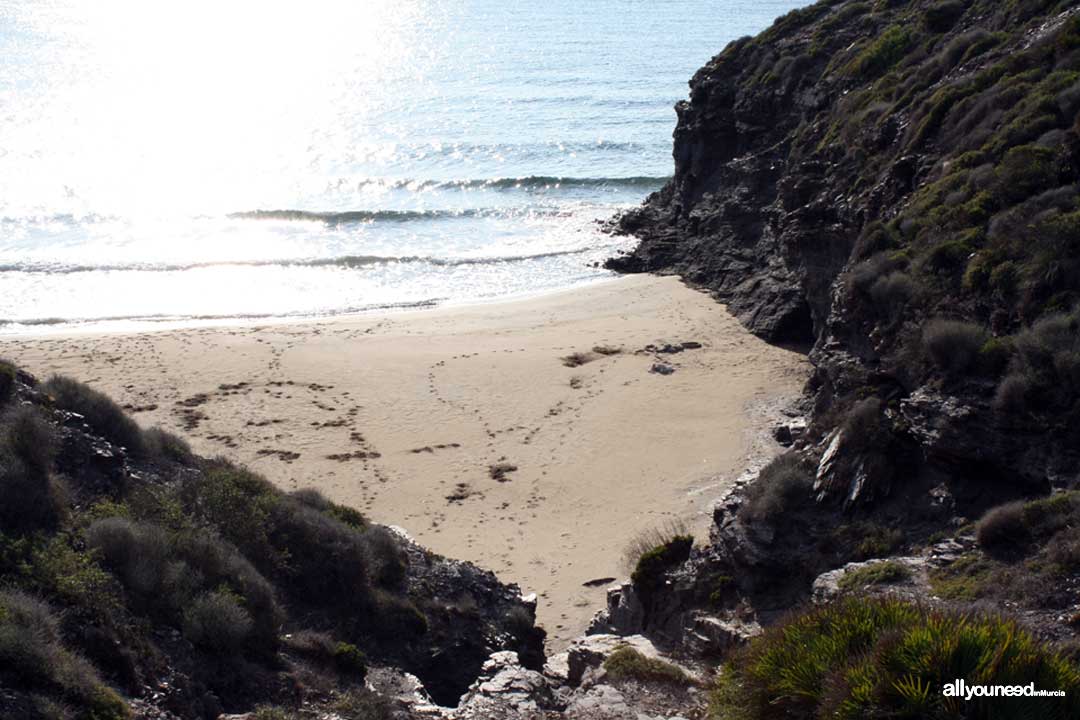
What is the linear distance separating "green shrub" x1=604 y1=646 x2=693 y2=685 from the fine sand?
3670 millimetres

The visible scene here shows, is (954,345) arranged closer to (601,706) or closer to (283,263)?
(601,706)

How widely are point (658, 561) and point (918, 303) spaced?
5478 mm

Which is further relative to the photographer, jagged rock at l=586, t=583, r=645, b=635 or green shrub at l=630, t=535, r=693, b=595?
green shrub at l=630, t=535, r=693, b=595

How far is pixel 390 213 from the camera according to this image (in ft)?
142

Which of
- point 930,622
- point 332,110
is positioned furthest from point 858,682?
point 332,110

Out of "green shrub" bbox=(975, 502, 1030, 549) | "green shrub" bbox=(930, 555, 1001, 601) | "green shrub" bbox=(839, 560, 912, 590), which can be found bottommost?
"green shrub" bbox=(839, 560, 912, 590)

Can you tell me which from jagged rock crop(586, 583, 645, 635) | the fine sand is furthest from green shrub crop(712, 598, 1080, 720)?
the fine sand

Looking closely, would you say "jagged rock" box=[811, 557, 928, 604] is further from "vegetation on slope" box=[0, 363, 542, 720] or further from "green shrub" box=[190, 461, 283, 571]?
"green shrub" box=[190, 461, 283, 571]

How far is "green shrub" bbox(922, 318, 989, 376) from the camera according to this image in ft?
42.3

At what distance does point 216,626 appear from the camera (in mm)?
9648

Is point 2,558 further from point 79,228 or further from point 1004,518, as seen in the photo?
point 79,228

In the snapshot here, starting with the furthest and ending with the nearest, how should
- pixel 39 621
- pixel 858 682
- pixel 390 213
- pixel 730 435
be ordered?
pixel 390 213 → pixel 730 435 → pixel 39 621 → pixel 858 682

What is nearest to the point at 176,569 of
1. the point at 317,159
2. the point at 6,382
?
the point at 6,382

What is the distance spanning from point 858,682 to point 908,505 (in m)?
6.23
